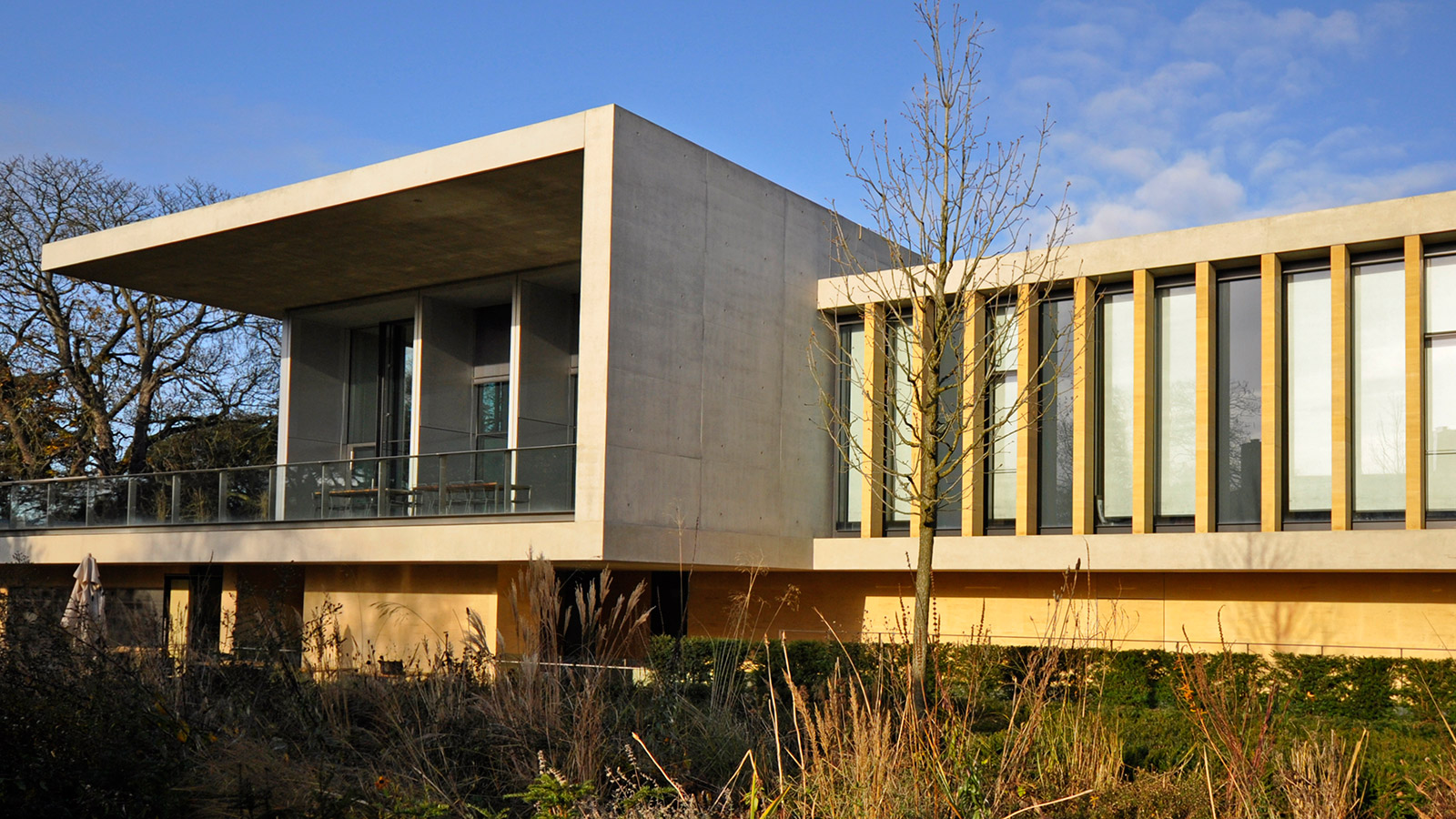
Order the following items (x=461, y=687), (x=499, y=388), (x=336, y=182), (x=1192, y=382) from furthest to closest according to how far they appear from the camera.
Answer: (x=499, y=388), (x=336, y=182), (x=1192, y=382), (x=461, y=687)

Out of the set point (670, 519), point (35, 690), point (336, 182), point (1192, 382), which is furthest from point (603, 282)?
point (35, 690)

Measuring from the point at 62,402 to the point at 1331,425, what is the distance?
2745cm

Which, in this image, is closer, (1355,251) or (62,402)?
(1355,251)

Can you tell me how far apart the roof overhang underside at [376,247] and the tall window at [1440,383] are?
9479 millimetres

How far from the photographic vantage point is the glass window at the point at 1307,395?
45.9ft

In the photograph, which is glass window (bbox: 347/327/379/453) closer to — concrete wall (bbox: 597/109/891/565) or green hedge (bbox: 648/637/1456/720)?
concrete wall (bbox: 597/109/891/565)

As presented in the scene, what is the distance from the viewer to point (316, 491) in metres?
17.8

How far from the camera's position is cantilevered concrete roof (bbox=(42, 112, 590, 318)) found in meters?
15.0

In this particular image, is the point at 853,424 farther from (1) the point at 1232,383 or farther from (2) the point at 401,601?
(2) the point at 401,601

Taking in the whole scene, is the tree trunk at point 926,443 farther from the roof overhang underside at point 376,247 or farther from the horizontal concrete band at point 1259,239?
the roof overhang underside at point 376,247

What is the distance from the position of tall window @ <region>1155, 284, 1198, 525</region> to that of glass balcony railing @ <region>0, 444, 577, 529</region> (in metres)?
6.94

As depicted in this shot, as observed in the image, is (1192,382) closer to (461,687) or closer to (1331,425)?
(1331,425)

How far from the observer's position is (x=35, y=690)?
555cm

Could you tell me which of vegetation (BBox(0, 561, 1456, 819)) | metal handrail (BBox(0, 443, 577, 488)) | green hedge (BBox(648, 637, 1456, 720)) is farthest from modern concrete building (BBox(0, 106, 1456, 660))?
vegetation (BBox(0, 561, 1456, 819))
